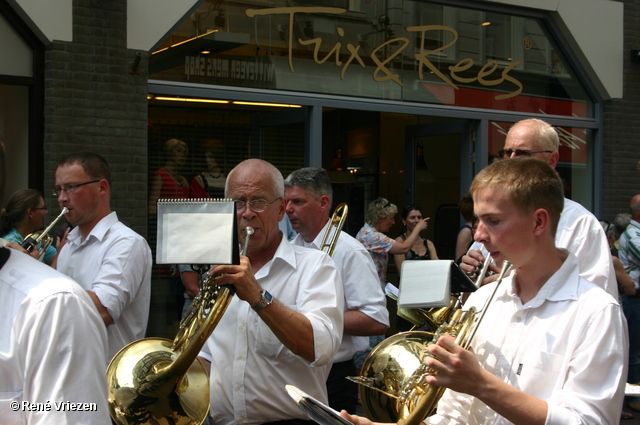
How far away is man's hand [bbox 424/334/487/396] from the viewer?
1.88 m

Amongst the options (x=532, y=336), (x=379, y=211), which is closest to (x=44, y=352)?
(x=532, y=336)

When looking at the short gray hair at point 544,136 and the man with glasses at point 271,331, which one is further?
the short gray hair at point 544,136

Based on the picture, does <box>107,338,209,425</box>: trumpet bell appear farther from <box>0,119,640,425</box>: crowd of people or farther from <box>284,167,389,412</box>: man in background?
<box>284,167,389,412</box>: man in background

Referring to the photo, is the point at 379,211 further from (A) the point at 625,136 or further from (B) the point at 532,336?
(B) the point at 532,336

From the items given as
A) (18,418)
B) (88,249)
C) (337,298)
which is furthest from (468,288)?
(88,249)

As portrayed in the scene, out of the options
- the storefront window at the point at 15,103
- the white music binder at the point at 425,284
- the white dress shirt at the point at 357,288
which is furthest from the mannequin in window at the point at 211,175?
the white music binder at the point at 425,284

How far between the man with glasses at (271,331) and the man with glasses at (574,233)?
91 cm

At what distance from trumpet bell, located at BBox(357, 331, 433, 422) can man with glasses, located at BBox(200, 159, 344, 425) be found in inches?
8.2

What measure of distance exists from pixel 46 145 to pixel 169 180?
1.28 m

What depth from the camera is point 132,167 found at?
657 cm

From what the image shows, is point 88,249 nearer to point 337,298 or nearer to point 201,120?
point 337,298

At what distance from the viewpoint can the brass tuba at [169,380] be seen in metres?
2.57

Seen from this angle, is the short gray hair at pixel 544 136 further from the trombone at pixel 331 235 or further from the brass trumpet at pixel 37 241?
the brass trumpet at pixel 37 241

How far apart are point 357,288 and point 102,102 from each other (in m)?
3.68
